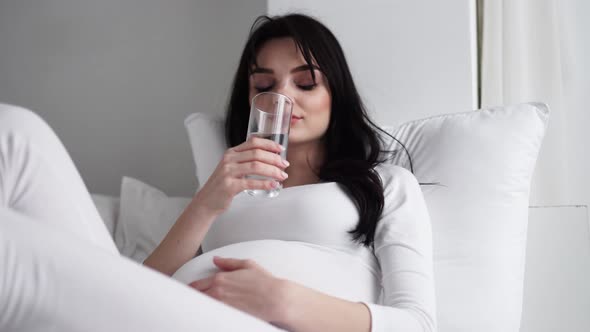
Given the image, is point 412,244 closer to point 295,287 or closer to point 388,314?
point 388,314

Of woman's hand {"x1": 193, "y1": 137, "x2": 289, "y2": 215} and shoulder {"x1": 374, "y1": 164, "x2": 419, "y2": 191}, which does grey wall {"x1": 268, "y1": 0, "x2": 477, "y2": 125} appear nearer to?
shoulder {"x1": 374, "y1": 164, "x2": 419, "y2": 191}

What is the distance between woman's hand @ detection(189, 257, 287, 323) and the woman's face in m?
0.47

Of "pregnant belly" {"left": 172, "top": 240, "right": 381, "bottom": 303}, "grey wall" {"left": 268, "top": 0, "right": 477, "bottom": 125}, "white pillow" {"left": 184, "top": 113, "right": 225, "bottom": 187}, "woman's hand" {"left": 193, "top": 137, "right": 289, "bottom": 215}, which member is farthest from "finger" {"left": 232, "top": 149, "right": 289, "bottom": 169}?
"grey wall" {"left": 268, "top": 0, "right": 477, "bottom": 125}

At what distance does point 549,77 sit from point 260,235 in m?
1.05

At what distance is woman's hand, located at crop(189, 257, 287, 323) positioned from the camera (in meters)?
0.78

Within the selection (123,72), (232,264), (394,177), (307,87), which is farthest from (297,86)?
(123,72)

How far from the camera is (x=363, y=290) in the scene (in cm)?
103

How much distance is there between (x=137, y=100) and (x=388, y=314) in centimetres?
171

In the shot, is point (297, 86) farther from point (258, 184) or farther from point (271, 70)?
point (258, 184)

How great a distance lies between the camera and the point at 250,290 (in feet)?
2.64

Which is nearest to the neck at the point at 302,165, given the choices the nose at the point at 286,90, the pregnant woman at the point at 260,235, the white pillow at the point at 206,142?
the pregnant woman at the point at 260,235

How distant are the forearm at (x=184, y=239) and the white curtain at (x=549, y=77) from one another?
3.34ft

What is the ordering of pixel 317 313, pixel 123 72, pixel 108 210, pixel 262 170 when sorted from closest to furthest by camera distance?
pixel 317 313 < pixel 262 170 < pixel 108 210 < pixel 123 72

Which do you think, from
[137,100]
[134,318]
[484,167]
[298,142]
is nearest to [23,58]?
[137,100]
